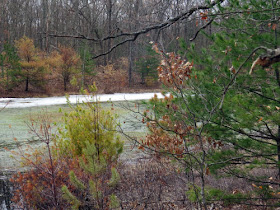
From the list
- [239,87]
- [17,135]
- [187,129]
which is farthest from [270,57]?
[17,135]

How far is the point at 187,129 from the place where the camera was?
12.9ft

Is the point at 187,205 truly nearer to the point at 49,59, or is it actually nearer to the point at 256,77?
the point at 256,77

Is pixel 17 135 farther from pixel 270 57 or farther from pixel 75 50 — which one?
pixel 75 50

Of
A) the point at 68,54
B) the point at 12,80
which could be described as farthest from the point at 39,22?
the point at 12,80

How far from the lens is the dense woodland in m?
4.46

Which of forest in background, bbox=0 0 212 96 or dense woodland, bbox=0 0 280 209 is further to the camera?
forest in background, bbox=0 0 212 96

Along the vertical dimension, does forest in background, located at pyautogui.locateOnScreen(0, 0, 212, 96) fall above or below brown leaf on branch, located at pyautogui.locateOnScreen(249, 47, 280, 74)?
above

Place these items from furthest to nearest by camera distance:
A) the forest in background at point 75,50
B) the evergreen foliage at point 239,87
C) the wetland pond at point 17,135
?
1. the forest in background at point 75,50
2. the wetland pond at point 17,135
3. the evergreen foliage at point 239,87

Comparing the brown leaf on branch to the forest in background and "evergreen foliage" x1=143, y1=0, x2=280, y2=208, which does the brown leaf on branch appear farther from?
the forest in background

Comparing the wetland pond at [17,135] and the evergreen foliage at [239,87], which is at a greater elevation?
the evergreen foliage at [239,87]

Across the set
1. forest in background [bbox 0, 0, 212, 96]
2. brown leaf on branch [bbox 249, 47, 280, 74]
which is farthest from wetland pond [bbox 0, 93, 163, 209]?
forest in background [bbox 0, 0, 212, 96]

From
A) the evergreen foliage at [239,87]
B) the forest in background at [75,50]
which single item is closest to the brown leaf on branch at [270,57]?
the evergreen foliage at [239,87]

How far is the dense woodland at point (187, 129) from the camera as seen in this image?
446 centimetres

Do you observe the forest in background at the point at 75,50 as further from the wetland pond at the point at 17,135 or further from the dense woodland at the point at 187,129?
the dense woodland at the point at 187,129
